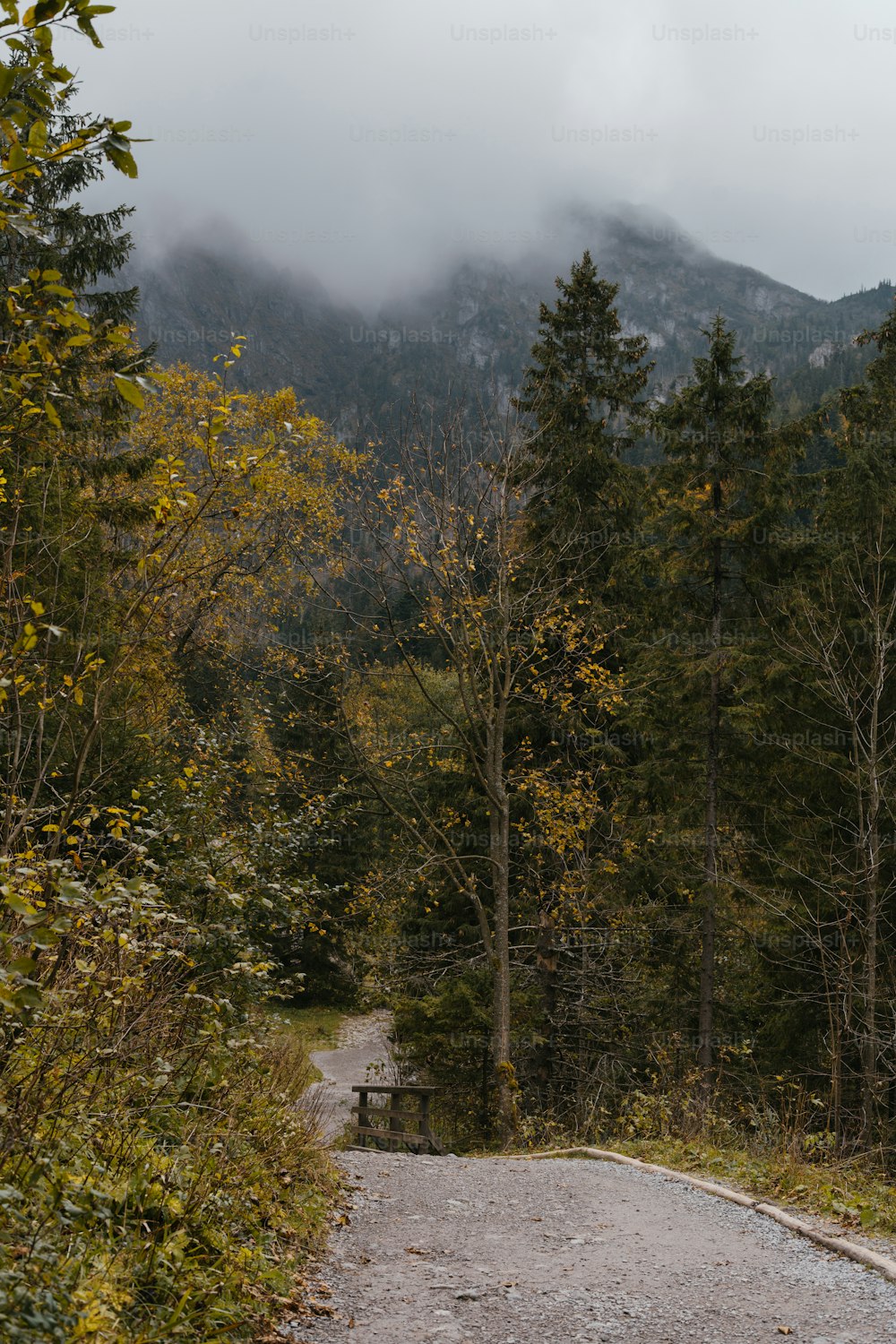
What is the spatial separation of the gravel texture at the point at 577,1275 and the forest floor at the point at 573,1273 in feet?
0.04

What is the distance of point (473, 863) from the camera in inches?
669

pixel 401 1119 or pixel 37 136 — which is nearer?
pixel 37 136

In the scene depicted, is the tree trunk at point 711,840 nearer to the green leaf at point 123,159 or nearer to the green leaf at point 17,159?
A: the green leaf at point 123,159

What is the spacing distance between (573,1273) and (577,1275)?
40 millimetres

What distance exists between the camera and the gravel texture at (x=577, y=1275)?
4.48 metres

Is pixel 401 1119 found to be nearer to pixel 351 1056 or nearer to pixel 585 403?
pixel 585 403

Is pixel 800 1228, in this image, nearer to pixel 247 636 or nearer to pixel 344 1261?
pixel 344 1261

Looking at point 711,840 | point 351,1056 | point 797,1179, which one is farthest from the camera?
point 351,1056

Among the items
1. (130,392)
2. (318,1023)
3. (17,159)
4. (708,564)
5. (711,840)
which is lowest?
(318,1023)

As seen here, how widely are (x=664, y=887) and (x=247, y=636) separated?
11554mm

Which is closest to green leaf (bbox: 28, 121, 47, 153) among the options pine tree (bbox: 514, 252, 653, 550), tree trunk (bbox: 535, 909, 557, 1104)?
tree trunk (bbox: 535, 909, 557, 1104)

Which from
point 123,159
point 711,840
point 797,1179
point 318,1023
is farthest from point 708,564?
point 318,1023

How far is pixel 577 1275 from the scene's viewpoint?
539 cm

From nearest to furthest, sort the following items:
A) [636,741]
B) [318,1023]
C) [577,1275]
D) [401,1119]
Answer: [577,1275]
[401,1119]
[636,741]
[318,1023]
